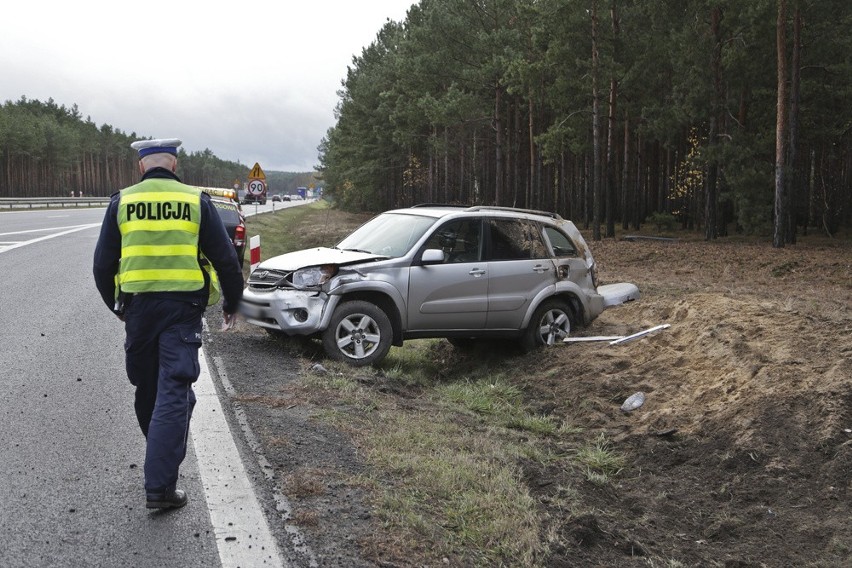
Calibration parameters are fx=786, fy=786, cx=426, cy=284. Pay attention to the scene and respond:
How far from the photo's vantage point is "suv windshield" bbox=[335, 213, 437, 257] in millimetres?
8672

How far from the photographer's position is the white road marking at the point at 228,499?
3543mm

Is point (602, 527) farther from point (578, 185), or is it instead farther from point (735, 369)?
point (578, 185)

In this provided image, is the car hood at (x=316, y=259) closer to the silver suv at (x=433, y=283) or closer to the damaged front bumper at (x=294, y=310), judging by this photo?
the silver suv at (x=433, y=283)

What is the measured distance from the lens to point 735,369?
23.7ft

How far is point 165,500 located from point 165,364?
69 centimetres

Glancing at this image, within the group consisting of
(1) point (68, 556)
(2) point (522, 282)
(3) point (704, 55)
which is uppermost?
(3) point (704, 55)

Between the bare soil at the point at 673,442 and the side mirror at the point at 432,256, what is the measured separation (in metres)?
1.60

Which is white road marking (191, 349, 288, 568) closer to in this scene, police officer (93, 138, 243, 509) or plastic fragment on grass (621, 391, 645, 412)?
A: police officer (93, 138, 243, 509)

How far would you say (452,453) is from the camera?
210 inches

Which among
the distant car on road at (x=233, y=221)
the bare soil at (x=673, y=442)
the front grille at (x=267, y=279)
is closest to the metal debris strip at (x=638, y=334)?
the bare soil at (x=673, y=442)

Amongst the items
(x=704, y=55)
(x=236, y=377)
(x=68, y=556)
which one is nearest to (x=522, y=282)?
(x=236, y=377)

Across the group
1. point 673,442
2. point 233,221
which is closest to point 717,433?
point 673,442

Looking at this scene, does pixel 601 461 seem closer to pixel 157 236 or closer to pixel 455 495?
pixel 455 495

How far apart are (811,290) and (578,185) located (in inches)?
1494
